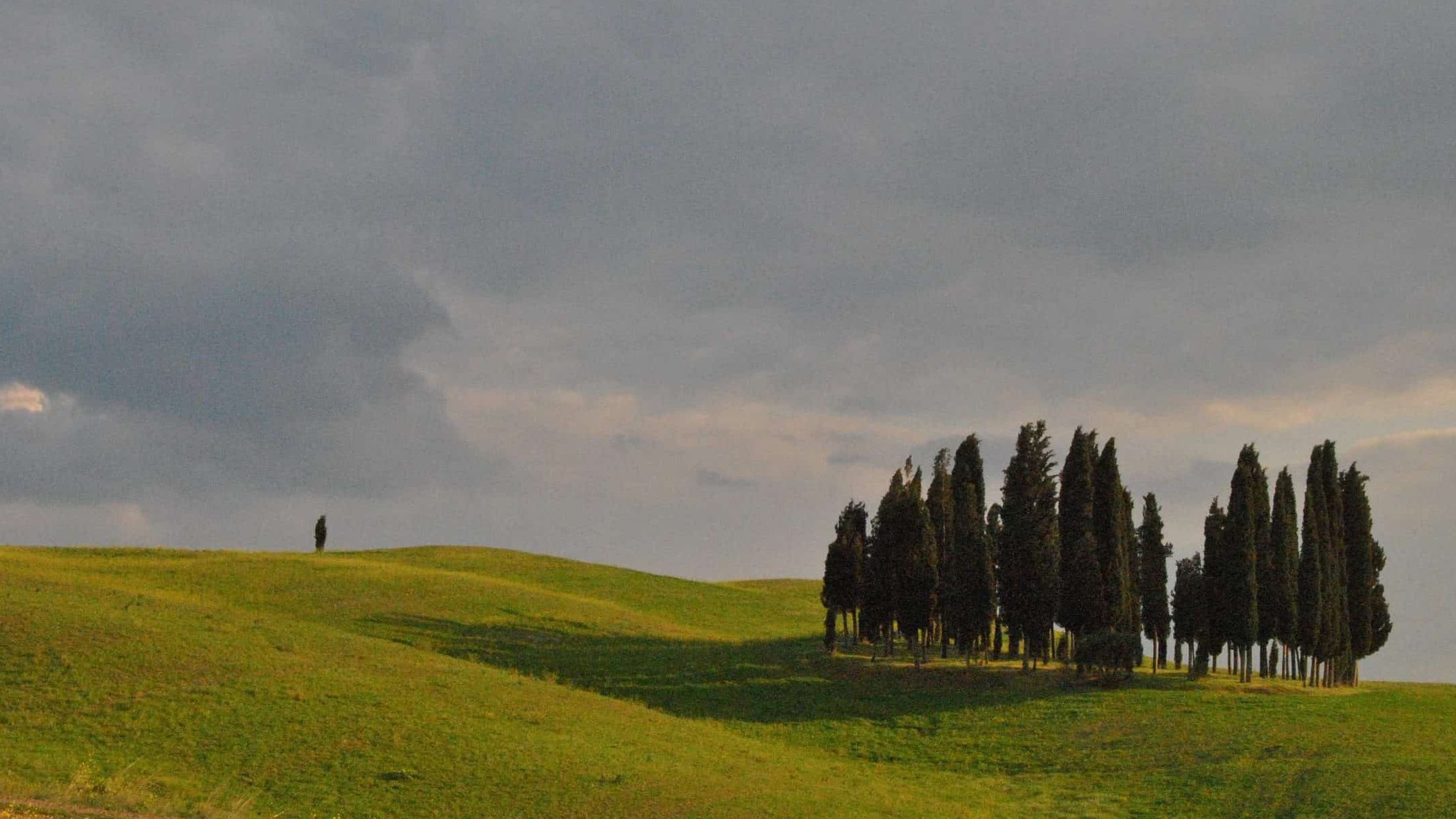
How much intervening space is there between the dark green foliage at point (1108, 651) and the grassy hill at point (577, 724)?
5.04 feet

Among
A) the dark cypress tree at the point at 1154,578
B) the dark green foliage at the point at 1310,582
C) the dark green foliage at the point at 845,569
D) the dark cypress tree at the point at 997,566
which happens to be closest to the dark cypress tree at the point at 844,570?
the dark green foliage at the point at 845,569

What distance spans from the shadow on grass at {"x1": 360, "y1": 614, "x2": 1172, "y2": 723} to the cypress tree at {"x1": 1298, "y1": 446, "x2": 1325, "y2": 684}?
1682cm

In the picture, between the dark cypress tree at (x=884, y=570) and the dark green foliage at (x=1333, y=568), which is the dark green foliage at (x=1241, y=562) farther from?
the dark cypress tree at (x=884, y=570)

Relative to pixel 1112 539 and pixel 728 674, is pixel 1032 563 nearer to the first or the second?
pixel 1112 539

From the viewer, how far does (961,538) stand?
2800 inches

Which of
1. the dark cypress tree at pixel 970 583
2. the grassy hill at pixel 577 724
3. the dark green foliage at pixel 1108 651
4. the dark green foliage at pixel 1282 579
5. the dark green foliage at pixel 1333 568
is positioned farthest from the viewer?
the dark green foliage at pixel 1333 568

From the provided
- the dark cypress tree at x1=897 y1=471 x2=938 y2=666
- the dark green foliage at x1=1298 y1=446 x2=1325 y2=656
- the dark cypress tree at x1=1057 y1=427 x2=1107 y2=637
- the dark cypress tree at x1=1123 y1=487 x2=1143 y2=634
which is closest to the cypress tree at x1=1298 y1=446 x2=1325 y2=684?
the dark green foliage at x1=1298 y1=446 x2=1325 y2=656

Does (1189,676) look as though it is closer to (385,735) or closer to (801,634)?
(801,634)

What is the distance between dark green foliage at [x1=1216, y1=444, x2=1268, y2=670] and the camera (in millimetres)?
69062

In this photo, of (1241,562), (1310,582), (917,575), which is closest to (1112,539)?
(1241,562)

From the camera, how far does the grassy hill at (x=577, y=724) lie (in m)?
37.1

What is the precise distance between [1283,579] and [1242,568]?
4.48m

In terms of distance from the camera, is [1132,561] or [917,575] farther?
[1132,561]

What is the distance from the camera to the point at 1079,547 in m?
66.1
